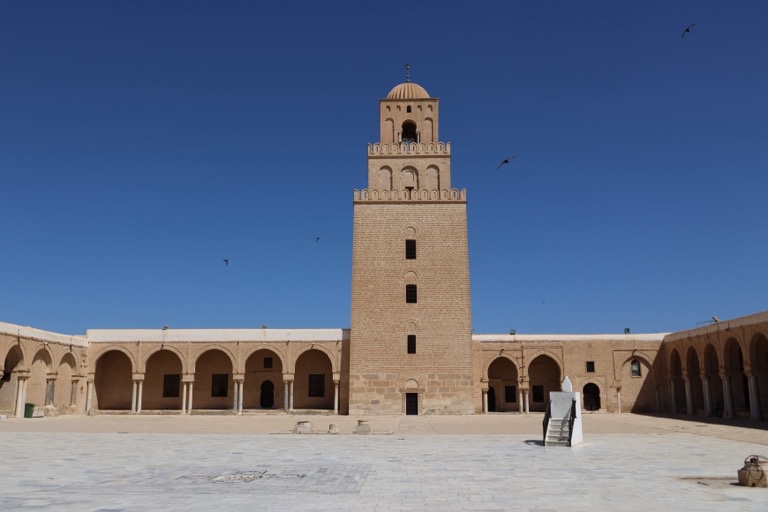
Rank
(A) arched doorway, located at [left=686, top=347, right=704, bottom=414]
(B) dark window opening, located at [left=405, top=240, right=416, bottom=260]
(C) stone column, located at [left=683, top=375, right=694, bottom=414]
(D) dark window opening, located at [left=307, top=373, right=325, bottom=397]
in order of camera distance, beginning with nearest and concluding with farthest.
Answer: (C) stone column, located at [left=683, top=375, right=694, bottom=414]
(A) arched doorway, located at [left=686, top=347, right=704, bottom=414]
(B) dark window opening, located at [left=405, top=240, right=416, bottom=260]
(D) dark window opening, located at [left=307, top=373, right=325, bottom=397]

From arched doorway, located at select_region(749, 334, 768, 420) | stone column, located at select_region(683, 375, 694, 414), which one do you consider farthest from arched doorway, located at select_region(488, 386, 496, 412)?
arched doorway, located at select_region(749, 334, 768, 420)

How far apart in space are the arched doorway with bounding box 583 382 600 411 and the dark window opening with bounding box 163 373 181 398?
19.4 m

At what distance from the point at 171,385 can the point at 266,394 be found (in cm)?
465

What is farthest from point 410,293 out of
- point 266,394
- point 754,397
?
point 754,397

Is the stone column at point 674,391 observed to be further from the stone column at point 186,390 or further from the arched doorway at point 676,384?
the stone column at point 186,390

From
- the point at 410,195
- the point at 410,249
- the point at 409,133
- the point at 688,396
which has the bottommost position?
the point at 688,396

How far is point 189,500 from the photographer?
7848 millimetres

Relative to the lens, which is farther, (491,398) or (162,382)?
(491,398)

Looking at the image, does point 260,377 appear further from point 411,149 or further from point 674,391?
point 674,391

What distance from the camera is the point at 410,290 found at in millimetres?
28797

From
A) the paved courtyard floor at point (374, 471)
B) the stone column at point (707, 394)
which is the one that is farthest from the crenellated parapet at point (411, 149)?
the paved courtyard floor at point (374, 471)

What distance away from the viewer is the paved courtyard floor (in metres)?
7.66

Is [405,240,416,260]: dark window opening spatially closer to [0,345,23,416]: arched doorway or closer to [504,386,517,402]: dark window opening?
[504,386,517,402]: dark window opening

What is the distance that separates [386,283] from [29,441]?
15986mm
